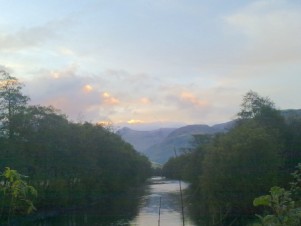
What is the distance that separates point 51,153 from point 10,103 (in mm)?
13488

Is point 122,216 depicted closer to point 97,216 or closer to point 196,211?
point 97,216

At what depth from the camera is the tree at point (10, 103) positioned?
6731cm

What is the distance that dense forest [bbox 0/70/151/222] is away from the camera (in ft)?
216

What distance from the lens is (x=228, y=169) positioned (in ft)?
196

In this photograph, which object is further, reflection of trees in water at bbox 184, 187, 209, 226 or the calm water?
the calm water

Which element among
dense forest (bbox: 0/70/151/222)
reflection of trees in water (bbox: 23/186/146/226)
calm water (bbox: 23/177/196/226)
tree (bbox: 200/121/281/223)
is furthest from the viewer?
dense forest (bbox: 0/70/151/222)

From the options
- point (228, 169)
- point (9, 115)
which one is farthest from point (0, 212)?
point (228, 169)

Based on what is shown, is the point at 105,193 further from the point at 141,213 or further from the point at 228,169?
the point at 228,169

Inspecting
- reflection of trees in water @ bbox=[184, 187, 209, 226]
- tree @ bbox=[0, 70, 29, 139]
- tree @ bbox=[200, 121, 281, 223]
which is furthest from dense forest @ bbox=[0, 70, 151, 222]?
→ tree @ bbox=[200, 121, 281, 223]

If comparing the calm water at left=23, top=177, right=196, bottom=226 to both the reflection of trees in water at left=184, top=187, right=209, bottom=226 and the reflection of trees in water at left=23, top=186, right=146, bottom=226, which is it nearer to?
the reflection of trees in water at left=23, top=186, right=146, bottom=226

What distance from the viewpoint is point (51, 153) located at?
7888 cm

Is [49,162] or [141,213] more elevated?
[49,162]

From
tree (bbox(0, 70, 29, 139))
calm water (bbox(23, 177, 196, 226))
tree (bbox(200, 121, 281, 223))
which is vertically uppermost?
tree (bbox(0, 70, 29, 139))

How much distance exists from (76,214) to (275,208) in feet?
221
